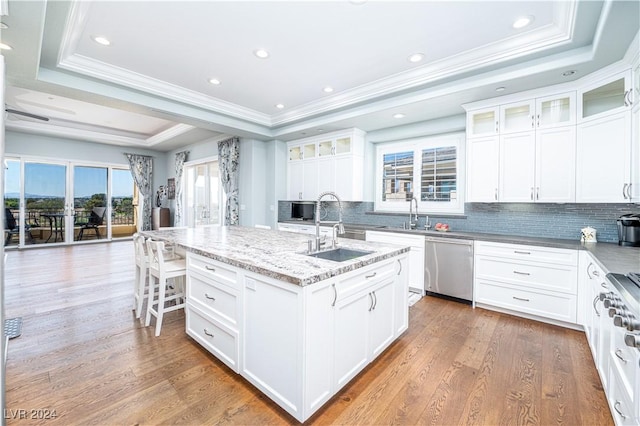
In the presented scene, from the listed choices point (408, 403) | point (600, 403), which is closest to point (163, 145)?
point (408, 403)

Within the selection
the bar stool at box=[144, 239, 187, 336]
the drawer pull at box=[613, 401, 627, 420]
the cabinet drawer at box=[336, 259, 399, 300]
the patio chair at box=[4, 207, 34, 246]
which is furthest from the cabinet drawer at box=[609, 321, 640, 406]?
the patio chair at box=[4, 207, 34, 246]

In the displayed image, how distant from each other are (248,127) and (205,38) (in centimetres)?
233

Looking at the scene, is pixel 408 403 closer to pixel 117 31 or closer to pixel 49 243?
pixel 117 31

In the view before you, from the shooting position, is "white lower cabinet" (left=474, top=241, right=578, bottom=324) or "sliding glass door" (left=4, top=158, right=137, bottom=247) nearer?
"white lower cabinet" (left=474, top=241, right=578, bottom=324)

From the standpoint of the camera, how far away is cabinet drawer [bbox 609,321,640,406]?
119 cm

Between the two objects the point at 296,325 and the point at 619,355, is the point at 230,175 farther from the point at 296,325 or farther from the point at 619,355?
the point at 619,355

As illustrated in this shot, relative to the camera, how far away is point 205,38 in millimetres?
2666

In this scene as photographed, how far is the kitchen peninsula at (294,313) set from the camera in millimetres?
1574

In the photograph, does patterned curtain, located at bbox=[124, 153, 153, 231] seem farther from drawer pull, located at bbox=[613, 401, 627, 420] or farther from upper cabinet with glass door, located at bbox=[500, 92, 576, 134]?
drawer pull, located at bbox=[613, 401, 627, 420]

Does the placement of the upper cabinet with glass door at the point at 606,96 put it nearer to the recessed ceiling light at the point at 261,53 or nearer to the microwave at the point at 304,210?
the recessed ceiling light at the point at 261,53

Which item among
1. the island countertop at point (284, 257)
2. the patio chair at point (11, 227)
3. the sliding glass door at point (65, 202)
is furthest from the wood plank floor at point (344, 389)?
the sliding glass door at point (65, 202)

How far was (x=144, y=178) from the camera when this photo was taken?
8.41m

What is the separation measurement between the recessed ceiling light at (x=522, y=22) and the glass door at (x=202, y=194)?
6.32 m

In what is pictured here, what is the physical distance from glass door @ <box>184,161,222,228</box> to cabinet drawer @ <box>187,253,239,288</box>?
15.8 ft
